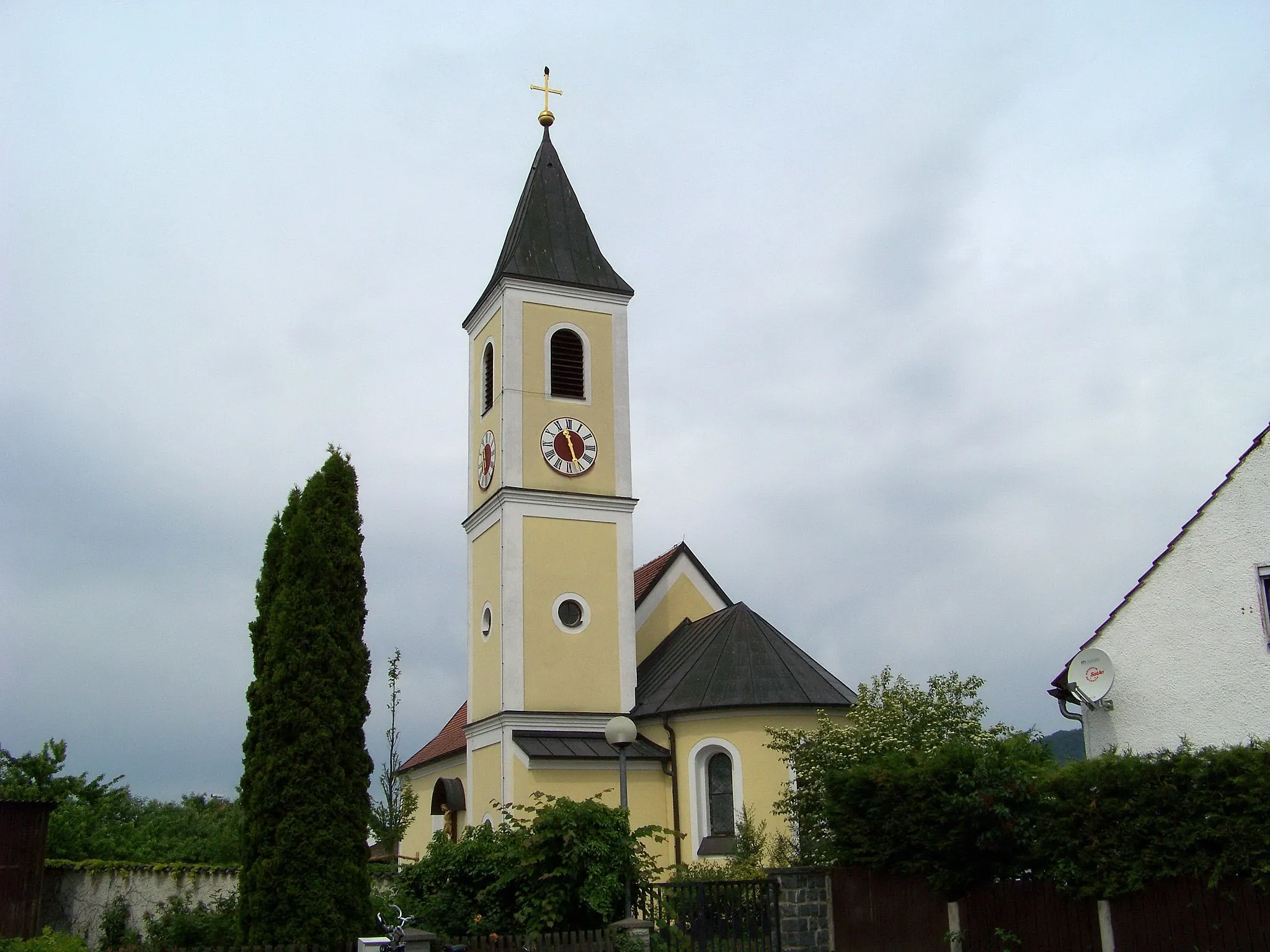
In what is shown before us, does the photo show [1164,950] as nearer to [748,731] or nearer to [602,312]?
[748,731]

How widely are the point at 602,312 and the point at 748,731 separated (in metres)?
10.8

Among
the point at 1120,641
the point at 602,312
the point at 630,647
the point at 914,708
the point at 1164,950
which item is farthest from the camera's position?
the point at 602,312

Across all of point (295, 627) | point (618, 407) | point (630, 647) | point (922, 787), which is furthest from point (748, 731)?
point (295, 627)

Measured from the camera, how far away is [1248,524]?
17172 millimetres

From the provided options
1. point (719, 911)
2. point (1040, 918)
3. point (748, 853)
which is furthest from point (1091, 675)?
point (748, 853)

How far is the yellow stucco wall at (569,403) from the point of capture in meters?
29.2

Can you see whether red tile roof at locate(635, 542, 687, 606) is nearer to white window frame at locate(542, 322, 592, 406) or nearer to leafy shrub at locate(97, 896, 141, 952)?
white window frame at locate(542, 322, 592, 406)

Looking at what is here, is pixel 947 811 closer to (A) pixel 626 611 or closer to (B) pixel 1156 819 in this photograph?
(B) pixel 1156 819

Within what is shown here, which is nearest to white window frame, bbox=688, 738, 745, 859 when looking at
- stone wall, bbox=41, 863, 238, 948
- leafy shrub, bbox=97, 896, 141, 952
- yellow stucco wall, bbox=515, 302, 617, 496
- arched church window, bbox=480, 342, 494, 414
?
yellow stucco wall, bbox=515, 302, 617, 496

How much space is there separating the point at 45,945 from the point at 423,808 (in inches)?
787

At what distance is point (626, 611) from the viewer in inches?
1145

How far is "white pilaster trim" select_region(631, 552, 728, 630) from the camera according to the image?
3172 cm

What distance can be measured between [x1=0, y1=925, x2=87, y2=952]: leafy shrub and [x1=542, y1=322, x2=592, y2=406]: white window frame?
643 inches

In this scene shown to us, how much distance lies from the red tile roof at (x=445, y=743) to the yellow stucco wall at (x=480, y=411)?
6.28 metres
